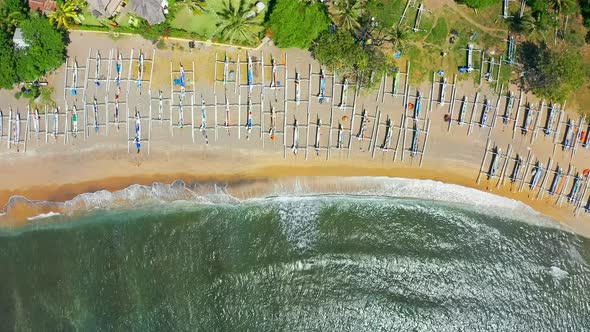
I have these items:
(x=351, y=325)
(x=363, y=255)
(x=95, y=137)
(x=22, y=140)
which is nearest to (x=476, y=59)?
(x=363, y=255)

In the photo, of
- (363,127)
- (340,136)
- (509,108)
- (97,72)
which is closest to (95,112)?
(97,72)

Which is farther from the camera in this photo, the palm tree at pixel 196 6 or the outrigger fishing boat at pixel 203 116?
the outrigger fishing boat at pixel 203 116

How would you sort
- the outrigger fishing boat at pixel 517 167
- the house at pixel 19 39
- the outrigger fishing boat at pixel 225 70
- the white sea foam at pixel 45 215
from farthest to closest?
the white sea foam at pixel 45 215 < the outrigger fishing boat at pixel 225 70 < the outrigger fishing boat at pixel 517 167 < the house at pixel 19 39

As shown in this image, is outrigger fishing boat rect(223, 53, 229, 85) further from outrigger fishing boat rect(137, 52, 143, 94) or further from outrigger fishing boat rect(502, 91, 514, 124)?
outrigger fishing boat rect(502, 91, 514, 124)

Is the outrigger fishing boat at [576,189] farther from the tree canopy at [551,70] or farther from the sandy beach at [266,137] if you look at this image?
the tree canopy at [551,70]

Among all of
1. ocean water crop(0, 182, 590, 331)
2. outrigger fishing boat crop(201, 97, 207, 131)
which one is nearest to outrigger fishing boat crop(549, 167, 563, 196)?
ocean water crop(0, 182, 590, 331)

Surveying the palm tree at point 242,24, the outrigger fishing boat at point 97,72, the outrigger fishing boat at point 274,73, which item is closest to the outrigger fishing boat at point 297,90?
the outrigger fishing boat at point 274,73

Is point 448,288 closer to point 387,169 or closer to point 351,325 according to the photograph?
point 351,325
